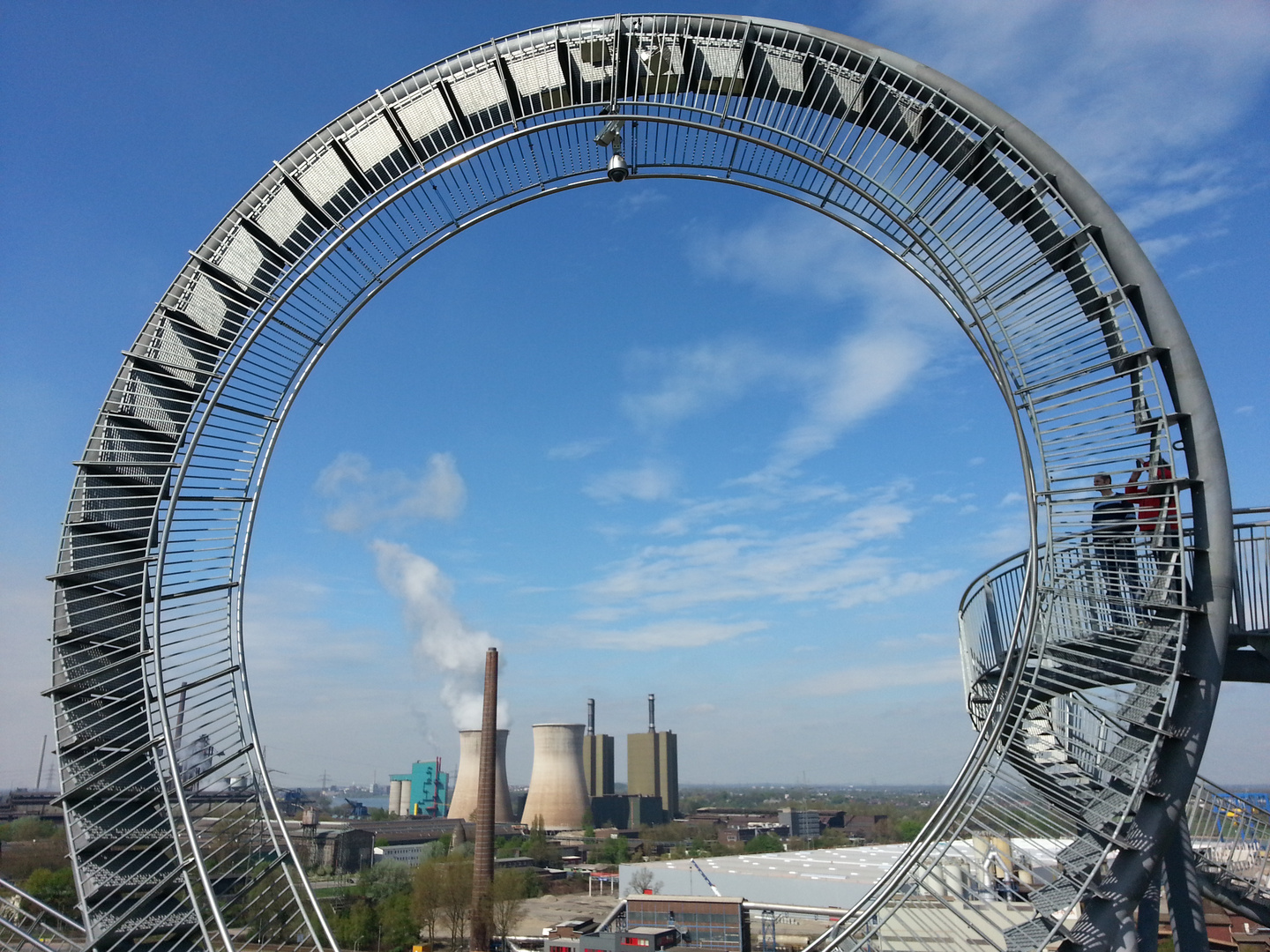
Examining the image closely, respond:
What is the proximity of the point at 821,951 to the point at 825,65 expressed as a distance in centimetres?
964

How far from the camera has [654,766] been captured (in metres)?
122

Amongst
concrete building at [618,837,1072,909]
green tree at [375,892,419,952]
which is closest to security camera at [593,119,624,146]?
concrete building at [618,837,1072,909]

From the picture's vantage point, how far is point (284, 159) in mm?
10758

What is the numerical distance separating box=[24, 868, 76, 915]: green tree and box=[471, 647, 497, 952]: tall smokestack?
51.9 feet

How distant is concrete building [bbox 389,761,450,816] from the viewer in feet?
408

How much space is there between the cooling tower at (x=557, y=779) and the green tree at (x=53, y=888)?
45.9 m

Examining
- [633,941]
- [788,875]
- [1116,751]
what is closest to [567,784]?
[788,875]

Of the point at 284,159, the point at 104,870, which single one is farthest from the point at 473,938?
the point at 284,159

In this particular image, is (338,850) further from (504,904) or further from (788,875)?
(788,875)

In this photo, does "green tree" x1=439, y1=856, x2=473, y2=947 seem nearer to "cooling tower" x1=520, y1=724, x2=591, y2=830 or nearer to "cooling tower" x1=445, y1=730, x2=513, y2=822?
"cooling tower" x1=445, y1=730, x2=513, y2=822

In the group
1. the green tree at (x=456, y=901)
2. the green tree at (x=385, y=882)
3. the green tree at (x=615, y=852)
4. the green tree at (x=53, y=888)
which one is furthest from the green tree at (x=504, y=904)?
the green tree at (x=615, y=852)

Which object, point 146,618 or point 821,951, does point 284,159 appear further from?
point 821,951

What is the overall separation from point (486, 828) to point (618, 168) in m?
38.3

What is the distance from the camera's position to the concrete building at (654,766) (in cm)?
12106
